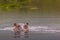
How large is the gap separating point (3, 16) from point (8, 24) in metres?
0.24

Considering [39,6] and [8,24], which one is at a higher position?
[39,6]

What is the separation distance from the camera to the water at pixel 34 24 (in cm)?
134

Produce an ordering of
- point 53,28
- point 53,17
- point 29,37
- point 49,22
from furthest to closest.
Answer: point 53,17
point 49,22
point 53,28
point 29,37

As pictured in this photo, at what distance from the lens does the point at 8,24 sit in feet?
5.17

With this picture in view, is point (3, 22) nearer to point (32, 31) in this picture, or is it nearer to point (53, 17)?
point (32, 31)

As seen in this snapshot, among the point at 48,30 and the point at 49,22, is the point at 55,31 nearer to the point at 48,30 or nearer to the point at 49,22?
the point at 48,30

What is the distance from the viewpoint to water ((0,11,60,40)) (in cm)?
134

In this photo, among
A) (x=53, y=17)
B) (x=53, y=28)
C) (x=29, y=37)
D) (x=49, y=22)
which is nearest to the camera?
(x=29, y=37)

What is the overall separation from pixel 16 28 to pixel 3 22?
0.32 meters

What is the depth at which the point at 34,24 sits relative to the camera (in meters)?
1.60

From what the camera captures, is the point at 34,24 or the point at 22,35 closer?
the point at 22,35

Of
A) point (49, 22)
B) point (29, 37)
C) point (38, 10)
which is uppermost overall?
point (38, 10)

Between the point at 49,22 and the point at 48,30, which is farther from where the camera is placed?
the point at 49,22

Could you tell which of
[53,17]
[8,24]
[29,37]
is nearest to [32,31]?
[29,37]
